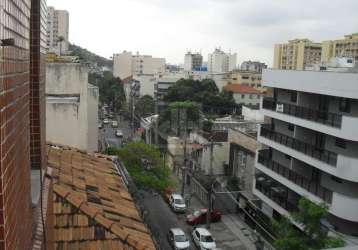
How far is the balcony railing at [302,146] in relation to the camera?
19.9 m

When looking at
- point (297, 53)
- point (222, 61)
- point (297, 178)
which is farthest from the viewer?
point (222, 61)

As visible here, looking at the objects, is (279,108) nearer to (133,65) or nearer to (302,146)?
(302,146)

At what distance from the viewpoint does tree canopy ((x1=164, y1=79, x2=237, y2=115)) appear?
67.2 m

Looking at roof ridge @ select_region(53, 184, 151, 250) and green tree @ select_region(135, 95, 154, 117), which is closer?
roof ridge @ select_region(53, 184, 151, 250)

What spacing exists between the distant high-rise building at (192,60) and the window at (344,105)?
126334 mm

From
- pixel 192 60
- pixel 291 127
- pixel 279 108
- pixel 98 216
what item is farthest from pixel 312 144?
pixel 192 60

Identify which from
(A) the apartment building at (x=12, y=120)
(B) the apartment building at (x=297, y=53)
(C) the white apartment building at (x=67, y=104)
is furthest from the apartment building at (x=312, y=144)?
(B) the apartment building at (x=297, y=53)

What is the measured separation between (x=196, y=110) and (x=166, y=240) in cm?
3008

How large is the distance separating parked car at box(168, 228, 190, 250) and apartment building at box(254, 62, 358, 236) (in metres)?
5.11

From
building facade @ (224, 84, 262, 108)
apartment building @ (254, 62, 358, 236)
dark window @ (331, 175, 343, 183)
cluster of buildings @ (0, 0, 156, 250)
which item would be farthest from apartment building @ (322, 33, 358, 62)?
cluster of buildings @ (0, 0, 156, 250)

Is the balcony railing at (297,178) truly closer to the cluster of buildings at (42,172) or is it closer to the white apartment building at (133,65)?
the cluster of buildings at (42,172)

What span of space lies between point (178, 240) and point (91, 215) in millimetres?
16728

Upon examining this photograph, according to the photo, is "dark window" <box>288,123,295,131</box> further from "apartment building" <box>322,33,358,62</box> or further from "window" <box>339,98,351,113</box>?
"apartment building" <box>322,33,358,62</box>

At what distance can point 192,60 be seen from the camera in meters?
153
